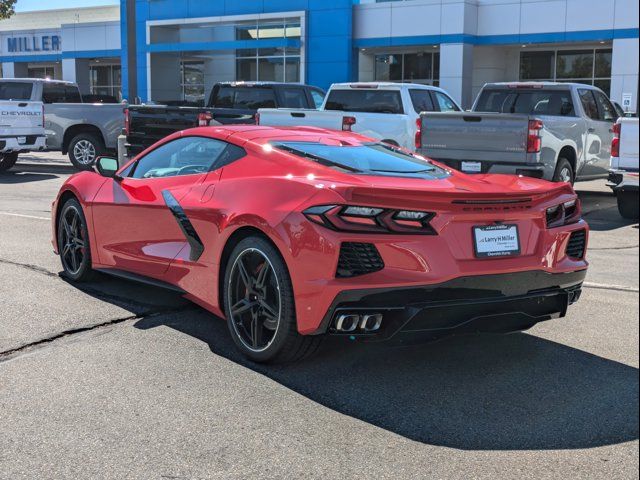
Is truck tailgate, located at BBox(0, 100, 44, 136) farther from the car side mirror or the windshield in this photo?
the windshield

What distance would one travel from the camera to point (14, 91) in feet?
65.6

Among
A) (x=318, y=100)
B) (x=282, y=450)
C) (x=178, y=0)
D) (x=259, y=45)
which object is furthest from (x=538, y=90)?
(x=178, y=0)

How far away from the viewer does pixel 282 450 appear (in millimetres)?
3631

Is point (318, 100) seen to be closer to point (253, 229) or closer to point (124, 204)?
point (124, 204)

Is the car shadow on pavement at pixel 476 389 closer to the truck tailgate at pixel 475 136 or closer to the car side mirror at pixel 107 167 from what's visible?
the car side mirror at pixel 107 167

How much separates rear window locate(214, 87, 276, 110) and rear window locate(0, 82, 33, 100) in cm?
576

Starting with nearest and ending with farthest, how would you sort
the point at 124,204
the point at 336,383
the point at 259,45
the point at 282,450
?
1. the point at 282,450
2. the point at 336,383
3. the point at 124,204
4. the point at 259,45

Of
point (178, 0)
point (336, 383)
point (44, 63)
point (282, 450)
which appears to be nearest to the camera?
point (282, 450)

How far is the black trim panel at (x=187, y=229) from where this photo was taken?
525cm

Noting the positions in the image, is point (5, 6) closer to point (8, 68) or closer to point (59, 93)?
point (59, 93)

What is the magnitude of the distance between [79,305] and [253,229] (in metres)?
2.06

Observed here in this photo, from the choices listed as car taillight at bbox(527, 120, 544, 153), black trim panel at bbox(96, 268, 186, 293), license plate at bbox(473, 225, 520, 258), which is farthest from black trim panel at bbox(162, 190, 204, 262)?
car taillight at bbox(527, 120, 544, 153)

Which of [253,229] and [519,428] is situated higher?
[253,229]

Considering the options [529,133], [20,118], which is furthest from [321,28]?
[529,133]
